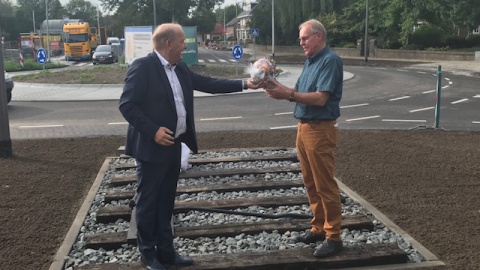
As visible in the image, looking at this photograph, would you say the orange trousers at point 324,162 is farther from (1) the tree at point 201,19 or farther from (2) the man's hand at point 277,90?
(1) the tree at point 201,19

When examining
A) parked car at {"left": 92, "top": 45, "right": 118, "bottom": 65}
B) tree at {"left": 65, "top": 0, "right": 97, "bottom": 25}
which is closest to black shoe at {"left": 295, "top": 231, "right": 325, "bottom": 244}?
parked car at {"left": 92, "top": 45, "right": 118, "bottom": 65}

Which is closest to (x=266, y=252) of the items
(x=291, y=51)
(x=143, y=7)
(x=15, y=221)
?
(x=15, y=221)

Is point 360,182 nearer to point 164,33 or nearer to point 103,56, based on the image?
point 164,33

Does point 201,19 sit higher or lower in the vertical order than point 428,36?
higher

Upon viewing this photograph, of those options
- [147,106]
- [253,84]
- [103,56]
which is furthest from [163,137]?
[103,56]

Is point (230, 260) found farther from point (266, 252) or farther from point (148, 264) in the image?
point (148, 264)

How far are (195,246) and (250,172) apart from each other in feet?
8.10

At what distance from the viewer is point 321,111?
3988 mm

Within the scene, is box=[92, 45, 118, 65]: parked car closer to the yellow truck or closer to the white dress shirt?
the yellow truck

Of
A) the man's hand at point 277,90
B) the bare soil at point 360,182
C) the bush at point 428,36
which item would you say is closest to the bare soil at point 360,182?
the bare soil at point 360,182

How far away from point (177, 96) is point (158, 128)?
1.15ft

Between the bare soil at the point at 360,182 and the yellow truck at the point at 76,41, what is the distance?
4253 cm

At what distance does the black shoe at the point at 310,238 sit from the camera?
450 cm

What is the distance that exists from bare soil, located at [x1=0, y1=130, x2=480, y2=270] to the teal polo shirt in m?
1.61
